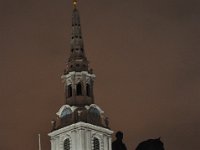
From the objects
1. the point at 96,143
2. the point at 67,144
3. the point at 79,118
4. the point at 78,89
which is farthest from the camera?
the point at 78,89

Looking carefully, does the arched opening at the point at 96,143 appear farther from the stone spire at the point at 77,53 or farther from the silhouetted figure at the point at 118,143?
the silhouetted figure at the point at 118,143

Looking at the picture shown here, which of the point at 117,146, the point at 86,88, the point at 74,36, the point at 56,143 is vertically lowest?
the point at 117,146

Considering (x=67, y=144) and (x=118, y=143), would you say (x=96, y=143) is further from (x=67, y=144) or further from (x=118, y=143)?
(x=118, y=143)

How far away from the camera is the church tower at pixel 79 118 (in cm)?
13675

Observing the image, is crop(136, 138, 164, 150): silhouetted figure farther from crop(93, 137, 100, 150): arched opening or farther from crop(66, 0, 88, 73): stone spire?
crop(66, 0, 88, 73): stone spire

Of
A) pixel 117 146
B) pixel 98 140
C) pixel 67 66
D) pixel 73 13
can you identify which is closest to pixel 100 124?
pixel 98 140

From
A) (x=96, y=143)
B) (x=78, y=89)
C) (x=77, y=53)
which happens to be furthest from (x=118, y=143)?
(x=77, y=53)

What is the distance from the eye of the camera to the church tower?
137 m

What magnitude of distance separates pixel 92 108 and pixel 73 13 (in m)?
19.2

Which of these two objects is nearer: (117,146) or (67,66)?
(117,146)

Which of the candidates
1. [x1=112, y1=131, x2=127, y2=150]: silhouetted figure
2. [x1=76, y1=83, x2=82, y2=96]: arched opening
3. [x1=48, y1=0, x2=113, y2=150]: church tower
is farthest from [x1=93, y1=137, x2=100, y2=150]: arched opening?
[x1=112, y1=131, x2=127, y2=150]: silhouetted figure

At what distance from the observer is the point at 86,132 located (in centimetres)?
13700

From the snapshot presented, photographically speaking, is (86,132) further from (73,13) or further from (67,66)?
(73,13)

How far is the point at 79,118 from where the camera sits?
5404 inches
